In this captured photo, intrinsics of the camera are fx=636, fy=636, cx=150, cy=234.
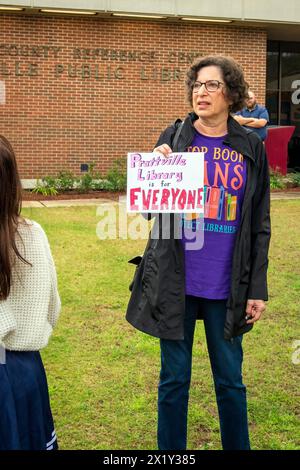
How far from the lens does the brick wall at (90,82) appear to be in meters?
13.7

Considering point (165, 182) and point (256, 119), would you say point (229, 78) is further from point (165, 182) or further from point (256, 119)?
point (256, 119)

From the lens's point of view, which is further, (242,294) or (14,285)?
(242,294)

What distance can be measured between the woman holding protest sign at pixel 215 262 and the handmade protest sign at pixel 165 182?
6 centimetres

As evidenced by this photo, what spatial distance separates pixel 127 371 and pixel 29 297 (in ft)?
7.77

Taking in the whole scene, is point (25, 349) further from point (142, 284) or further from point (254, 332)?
point (254, 332)

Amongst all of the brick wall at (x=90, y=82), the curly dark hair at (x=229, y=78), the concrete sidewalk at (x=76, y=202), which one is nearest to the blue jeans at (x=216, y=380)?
the curly dark hair at (x=229, y=78)

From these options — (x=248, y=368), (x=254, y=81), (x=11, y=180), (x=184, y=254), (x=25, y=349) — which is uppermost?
(x=254, y=81)


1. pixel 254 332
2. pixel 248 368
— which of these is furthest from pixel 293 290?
pixel 248 368

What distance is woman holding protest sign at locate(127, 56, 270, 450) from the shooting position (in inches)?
117

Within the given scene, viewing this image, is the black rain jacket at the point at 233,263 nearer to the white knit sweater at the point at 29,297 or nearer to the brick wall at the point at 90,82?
the white knit sweater at the point at 29,297

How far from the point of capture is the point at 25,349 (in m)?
2.28

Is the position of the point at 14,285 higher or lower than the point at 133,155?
lower

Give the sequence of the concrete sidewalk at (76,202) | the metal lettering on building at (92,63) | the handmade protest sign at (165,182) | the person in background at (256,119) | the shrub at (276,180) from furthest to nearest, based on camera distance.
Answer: the shrub at (276,180) < the metal lettering on building at (92,63) < the concrete sidewalk at (76,202) < the person in background at (256,119) < the handmade protest sign at (165,182)

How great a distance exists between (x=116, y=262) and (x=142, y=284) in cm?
455
